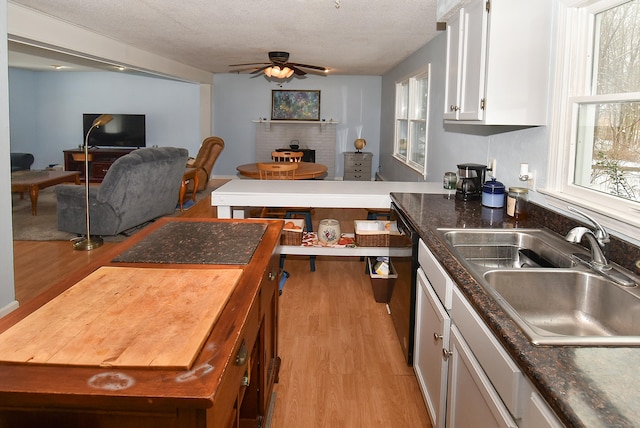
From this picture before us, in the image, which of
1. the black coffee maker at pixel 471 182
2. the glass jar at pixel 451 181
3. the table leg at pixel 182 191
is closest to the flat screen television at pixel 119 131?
the table leg at pixel 182 191

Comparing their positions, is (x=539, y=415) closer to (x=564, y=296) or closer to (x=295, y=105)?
(x=564, y=296)

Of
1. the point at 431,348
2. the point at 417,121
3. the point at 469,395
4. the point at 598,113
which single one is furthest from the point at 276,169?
the point at 469,395

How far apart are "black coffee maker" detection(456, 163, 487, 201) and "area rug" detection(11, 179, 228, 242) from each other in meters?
3.83

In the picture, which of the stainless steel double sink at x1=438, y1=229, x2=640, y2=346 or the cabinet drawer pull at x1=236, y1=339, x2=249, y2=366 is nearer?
the cabinet drawer pull at x1=236, y1=339, x2=249, y2=366

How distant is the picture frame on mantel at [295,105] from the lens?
10.0 meters

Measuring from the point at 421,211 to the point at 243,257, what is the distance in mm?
1240

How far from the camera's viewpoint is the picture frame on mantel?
32.9 ft

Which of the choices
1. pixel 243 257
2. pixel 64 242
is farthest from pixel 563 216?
pixel 64 242

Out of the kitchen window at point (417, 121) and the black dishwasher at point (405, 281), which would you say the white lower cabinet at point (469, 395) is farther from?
the kitchen window at point (417, 121)

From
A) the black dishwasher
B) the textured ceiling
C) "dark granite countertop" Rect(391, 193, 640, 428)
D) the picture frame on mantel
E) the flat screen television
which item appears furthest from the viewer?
the flat screen television

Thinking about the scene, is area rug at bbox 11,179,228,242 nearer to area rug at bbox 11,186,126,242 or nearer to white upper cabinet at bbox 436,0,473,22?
area rug at bbox 11,186,126,242

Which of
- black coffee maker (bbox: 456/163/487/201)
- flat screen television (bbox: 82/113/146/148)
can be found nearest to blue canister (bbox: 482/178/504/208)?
black coffee maker (bbox: 456/163/487/201)

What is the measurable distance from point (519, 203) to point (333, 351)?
4.34 feet

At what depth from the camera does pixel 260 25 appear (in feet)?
15.5
